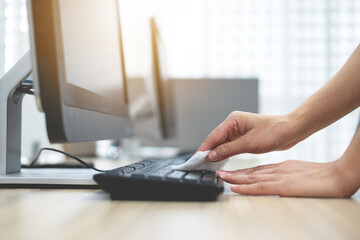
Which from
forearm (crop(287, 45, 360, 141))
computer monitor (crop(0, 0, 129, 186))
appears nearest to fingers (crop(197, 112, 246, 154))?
forearm (crop(287, 45, 360, 141))

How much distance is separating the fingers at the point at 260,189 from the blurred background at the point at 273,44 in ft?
11.5

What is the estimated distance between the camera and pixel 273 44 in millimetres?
4074

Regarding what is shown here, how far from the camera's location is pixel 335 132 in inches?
160

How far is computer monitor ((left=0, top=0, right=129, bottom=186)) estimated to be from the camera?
52 centimetres

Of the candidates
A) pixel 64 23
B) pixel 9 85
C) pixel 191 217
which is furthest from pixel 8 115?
pixel 191 217

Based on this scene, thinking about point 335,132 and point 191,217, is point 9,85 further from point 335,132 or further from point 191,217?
point 335,132

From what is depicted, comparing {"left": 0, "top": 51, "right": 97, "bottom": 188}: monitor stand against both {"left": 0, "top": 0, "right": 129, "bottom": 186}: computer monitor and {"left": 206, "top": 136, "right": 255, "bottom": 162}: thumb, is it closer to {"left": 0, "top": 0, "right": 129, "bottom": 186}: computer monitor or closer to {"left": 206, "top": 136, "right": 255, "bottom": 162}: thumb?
{"left": 0, "top": 0, "right": 129, "bottom": 186}: computer monitor

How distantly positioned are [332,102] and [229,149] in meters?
0.23

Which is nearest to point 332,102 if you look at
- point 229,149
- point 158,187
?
point 229,149

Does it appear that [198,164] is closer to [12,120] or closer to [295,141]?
[295,141]

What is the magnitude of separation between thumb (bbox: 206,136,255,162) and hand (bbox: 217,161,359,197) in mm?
30

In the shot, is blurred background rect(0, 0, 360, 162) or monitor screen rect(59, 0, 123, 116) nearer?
monitor screen rect(59, 0, 123, 116)

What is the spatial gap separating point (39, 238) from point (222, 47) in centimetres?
397

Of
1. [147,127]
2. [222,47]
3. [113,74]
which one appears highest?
[222,47]
